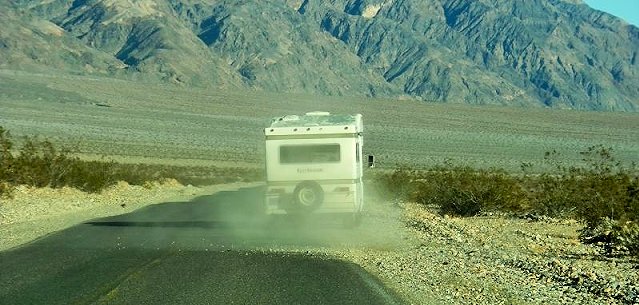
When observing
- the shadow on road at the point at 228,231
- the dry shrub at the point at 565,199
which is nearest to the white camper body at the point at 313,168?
the shadow on road at the point at 228,231

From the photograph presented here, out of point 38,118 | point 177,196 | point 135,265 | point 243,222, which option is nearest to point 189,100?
point 38,118

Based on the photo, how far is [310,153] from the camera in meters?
20.4

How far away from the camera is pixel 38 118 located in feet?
298

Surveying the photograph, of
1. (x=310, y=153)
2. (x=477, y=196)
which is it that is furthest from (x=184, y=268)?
(x=477, y=196)

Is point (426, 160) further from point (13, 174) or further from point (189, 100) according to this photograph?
point (189, 100)

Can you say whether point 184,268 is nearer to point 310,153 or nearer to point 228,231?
point 228,231

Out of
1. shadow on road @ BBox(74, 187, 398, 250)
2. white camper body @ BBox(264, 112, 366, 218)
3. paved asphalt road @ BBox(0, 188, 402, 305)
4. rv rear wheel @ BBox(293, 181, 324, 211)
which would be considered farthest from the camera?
white camper body @ BBox(264, 112, 366, 218)

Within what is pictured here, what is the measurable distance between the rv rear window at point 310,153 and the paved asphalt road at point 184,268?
1649mm

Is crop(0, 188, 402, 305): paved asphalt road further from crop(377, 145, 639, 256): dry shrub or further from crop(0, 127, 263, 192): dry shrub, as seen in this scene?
crop(0, 127, 263, 192): dry shrub

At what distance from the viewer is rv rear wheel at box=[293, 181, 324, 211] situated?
65.6 feet

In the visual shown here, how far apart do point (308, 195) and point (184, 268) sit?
699 centimetres

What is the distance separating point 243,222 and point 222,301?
1280 cm

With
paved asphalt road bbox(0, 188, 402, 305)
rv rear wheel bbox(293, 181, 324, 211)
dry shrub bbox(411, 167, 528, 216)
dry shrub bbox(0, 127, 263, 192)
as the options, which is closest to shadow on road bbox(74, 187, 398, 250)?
paved asphalt road bbox(0, 188, 402, 305)

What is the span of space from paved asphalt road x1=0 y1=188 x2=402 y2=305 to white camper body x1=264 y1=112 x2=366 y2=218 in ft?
2.37
